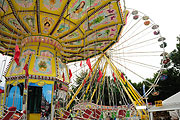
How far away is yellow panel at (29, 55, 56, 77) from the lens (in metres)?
10.4

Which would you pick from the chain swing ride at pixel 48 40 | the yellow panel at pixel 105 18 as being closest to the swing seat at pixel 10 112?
the chain swing ride at pixel 48 40

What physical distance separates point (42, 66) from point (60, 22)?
3231mm

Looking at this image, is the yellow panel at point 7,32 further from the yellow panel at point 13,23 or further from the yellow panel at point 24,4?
the yellow panel at point 24,4

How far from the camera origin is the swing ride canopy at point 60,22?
336 inches

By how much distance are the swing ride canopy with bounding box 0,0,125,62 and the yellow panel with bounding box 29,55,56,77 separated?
1.29m

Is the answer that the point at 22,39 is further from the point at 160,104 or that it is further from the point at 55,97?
the point at 160,104

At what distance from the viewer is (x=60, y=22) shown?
32.1ft

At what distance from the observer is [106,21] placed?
1045cm

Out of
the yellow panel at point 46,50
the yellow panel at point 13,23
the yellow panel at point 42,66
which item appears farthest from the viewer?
the yellow panel at point 46,50

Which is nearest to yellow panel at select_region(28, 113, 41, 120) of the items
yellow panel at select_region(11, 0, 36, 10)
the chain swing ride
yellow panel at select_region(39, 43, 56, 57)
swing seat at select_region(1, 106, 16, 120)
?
the chain swing ride

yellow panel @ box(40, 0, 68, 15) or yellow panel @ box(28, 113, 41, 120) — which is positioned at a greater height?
yellow panel @ box(40, 0, 68, 15)

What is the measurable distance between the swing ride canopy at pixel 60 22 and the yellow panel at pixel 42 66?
129 cm

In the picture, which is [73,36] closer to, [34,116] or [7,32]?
[7,32]

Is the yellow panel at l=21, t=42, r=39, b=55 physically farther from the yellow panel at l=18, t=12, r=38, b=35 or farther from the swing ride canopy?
the yellow panel at l=18, t=12, r=38, b=35
